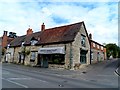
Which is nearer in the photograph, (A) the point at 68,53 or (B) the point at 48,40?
(A) the point at 68,53

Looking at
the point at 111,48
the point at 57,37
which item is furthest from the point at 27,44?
the point at 111,48

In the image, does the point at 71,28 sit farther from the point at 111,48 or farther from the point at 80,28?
the point at 111,48

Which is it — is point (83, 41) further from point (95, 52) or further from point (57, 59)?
point (95, 52)

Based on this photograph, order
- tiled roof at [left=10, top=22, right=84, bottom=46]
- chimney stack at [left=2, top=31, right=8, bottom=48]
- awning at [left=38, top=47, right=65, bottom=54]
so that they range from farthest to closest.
Answer: chimney stack at [left=2, top=31, right=8, bottom=48] → tiled roof at [left=10, top=22, right=84, bottom=46] → awning at [left=38, top=47, right=65, bottom=54]

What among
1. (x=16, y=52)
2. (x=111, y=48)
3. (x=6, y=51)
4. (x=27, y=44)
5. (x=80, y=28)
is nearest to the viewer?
(x=80, y=28)

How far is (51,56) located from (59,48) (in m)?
2.85

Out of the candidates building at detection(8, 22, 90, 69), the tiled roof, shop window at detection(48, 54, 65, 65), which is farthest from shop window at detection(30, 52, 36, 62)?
shop window at detection(48, 54, 65, 65)

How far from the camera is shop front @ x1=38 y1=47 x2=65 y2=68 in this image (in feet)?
93.6

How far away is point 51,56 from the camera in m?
30.5

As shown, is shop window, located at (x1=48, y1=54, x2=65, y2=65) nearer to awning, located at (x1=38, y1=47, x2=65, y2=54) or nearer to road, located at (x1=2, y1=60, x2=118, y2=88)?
awning, located at (x1=38, y1=47, x2=65, y2=54)

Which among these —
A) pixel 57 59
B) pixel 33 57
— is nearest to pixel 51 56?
pixel 57 59

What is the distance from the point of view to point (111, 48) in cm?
7575

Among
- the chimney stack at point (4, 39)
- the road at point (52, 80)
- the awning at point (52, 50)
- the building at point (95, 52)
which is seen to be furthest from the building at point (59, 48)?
the chimney stack at point (4, 39)

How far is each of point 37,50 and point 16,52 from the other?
877 cm
